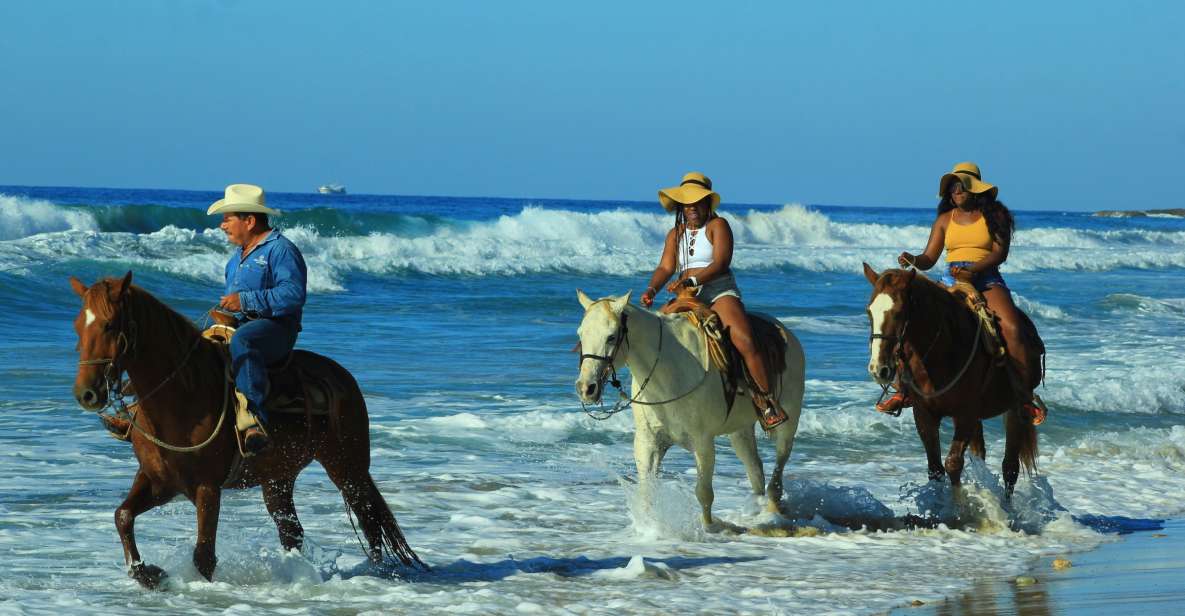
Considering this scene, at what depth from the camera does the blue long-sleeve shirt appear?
6789 millimetres

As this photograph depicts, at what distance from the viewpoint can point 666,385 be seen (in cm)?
834

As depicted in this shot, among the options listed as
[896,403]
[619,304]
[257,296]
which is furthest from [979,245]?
[257,296]

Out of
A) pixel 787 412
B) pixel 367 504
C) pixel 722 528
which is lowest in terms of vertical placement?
pixel 722 528

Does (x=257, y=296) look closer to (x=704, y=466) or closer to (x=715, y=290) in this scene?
(x=704, y=466)

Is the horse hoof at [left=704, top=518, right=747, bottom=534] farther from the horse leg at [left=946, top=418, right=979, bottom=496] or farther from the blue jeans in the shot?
the blue jeans

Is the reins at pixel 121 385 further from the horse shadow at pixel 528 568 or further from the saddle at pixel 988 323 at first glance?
the saddle at pixel 988 323

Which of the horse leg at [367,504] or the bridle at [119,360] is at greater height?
the bridle at [119,360]

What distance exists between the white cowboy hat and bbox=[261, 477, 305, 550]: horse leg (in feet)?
4.46

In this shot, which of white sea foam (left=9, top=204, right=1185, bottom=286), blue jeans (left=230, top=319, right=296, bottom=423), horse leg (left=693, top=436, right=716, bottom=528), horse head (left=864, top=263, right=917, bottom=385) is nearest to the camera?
blue jeans (left=230, top=319, right=296, bottom=423)

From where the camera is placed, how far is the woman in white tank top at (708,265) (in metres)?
8.95

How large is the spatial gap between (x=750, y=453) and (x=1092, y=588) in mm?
2429

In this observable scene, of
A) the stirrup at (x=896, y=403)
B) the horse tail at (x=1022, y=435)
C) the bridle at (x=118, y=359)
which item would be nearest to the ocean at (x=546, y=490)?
the horse tail at (x=1022, y=435)

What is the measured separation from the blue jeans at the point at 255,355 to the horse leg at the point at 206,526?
1.38 feet

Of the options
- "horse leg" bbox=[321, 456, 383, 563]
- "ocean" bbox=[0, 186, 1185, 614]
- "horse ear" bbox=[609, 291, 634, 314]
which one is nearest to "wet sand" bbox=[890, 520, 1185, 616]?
"ocean" bbox=[0, 186, 1185, 614]
